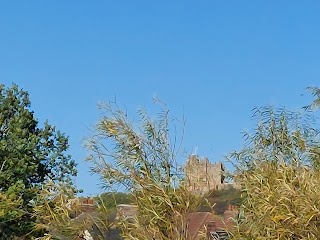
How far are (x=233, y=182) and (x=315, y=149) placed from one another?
177cm

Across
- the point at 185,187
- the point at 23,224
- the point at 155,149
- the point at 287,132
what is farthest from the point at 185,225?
the point at 23,224

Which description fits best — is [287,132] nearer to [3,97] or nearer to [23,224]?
[23,224]

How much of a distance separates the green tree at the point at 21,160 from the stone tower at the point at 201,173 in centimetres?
712

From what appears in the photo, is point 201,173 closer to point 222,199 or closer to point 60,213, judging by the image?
point 222,199

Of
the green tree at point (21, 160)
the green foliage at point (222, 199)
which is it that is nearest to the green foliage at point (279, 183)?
the green foliage at point (222, 199)

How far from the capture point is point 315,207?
28.6 ft

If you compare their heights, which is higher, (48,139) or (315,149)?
(48,139)

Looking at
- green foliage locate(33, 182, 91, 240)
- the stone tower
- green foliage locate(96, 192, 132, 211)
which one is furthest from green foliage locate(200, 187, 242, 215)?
green foliage locate(33, 182, 91, 240)

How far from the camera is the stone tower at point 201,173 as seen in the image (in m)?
11.2

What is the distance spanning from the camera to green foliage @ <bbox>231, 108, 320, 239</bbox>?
29.2 feet

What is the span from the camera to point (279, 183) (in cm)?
947

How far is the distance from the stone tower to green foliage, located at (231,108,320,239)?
0.40m

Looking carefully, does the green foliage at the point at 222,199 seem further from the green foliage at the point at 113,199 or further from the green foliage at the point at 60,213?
the green foliage at the point at 60,213

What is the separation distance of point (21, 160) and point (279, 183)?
1214cm
